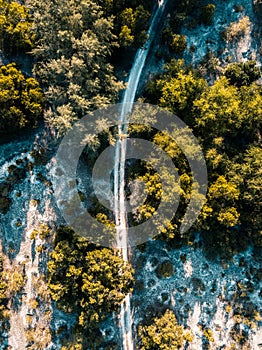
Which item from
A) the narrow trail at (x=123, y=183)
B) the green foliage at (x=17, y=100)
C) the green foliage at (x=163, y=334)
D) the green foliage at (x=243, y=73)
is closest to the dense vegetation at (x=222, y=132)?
the green foliage at (x=243, y=73)

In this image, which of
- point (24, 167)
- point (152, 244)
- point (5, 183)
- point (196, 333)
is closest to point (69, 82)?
point (24, 167)

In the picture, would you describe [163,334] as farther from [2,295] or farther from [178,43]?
[178,43]

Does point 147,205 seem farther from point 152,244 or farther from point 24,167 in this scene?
point 24,167

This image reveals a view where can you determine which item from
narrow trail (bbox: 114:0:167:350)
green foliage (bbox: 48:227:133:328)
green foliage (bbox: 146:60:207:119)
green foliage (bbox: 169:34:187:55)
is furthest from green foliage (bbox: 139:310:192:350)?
green foliage (bbox: 169:34:187:55)

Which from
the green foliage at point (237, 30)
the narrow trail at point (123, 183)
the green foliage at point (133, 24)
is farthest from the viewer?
the green foliage at point (237, 30)

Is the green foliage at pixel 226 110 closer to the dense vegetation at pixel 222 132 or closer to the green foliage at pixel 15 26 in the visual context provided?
the dense vegetation at pixel 222 132

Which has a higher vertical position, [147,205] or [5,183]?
[5,183]
